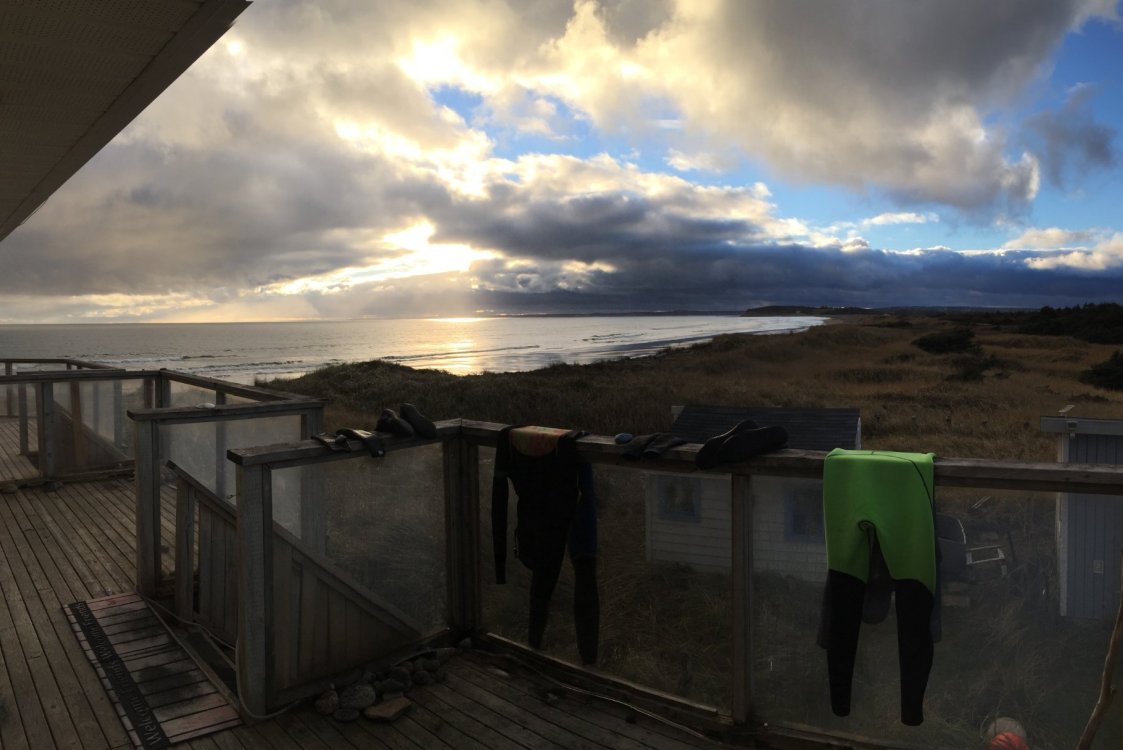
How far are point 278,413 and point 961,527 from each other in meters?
3.93

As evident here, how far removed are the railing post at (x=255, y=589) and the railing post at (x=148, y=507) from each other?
1896mm

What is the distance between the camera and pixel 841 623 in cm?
253

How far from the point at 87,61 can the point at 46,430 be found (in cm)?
452

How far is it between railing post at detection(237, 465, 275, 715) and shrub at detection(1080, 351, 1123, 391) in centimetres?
3549

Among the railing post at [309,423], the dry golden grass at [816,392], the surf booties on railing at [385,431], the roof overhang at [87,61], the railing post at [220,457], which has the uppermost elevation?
the roof overhang at [87,61]

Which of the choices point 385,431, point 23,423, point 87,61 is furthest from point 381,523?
point 23,423

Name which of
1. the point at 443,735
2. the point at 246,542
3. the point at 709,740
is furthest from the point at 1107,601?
the point at 246,542

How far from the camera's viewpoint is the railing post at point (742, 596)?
279 cm

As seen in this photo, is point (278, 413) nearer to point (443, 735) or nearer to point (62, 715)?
point (62, 715)

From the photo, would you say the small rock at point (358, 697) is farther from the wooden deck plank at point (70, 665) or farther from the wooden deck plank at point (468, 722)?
the wooden deck plank at point (70, 665)

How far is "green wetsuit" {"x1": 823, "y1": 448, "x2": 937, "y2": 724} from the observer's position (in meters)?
2.41

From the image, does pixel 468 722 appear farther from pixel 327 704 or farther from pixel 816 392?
pixel 816 392

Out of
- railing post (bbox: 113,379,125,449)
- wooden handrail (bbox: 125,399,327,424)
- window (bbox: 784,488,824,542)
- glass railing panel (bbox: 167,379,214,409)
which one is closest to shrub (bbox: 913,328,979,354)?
glass railing panel (bbox: 167,379,214,409)

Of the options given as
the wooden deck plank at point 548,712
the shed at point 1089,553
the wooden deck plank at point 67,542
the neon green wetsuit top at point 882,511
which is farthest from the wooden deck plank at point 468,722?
the wooden deck plank at point 67,542
